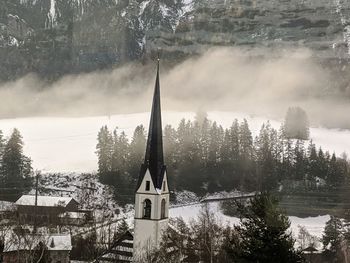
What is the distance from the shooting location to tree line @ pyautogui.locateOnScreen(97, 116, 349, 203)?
59.7 m

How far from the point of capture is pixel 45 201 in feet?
181

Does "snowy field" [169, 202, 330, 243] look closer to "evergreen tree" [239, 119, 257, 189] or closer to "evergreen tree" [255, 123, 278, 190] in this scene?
"evergreen tree" [239, 119, 257, 189]

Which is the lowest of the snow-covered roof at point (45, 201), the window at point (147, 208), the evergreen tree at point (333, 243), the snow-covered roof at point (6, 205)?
the evergreen tree at point (333, 243)

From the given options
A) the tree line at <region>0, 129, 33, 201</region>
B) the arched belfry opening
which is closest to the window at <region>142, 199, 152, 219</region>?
the arched belfry opening

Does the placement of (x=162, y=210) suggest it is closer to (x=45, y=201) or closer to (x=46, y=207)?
(x=46, y=207)

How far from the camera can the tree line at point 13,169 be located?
60.2 m

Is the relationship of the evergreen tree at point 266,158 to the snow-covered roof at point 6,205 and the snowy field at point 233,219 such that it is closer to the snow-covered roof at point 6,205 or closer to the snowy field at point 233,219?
the snowy field at point 233,219

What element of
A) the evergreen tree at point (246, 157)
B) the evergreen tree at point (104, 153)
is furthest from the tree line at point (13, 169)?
the evergreen tree at point (246, 157)

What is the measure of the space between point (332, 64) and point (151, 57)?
25223 mm

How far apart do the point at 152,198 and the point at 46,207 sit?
962 inches

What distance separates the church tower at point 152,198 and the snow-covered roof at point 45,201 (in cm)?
2347

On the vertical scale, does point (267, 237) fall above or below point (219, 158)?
below

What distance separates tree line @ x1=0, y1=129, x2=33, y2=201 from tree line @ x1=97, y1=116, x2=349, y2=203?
8.58m

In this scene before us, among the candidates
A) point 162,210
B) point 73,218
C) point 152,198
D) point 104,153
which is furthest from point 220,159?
point 152,198
